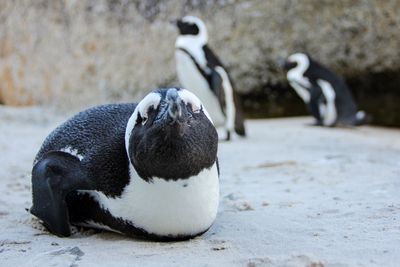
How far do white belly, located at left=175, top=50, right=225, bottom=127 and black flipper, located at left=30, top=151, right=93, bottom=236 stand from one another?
3884 millimetres

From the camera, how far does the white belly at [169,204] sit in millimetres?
1944

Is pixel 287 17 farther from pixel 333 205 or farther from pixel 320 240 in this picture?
pixel 320 240

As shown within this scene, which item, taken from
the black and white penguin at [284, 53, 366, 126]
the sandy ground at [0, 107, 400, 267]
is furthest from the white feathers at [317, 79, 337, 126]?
the sandy ground at [0, 107, 400, 267]

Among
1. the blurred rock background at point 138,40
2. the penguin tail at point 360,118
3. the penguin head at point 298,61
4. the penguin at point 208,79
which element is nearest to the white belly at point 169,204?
the penguin at point 208,79

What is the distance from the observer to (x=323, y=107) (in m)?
7.43

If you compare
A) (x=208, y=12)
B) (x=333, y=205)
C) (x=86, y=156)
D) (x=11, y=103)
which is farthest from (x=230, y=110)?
(x=86, y=156)

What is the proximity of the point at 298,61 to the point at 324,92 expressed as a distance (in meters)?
0.50

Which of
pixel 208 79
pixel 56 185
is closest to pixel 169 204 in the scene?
pixel 56 185

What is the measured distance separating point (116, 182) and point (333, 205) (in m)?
0.95

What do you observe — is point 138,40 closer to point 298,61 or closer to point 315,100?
point 298,61

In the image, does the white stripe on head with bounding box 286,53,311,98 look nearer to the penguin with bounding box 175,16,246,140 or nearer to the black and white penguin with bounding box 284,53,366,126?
the black and white penguin with bounding box 284,53,366,126

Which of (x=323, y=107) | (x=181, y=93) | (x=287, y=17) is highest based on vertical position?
(x=287, y=17)

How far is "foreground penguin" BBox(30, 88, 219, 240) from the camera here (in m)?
1.87

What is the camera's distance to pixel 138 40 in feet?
24.2
